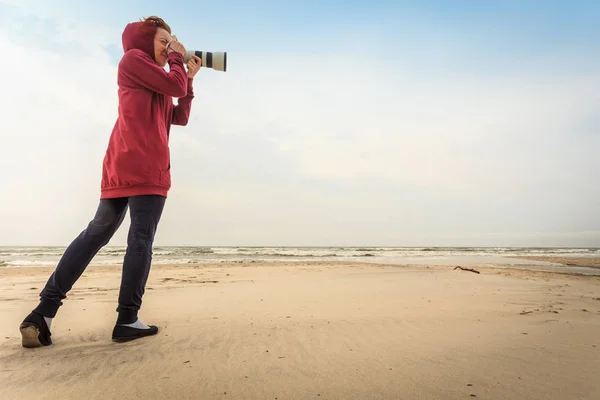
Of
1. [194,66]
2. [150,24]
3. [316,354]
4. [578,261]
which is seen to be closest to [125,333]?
[316,354]

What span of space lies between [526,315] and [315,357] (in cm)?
209

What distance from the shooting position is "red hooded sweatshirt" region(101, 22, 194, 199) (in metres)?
2.25

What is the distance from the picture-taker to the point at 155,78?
2.28 m

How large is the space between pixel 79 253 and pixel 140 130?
0.86 meters

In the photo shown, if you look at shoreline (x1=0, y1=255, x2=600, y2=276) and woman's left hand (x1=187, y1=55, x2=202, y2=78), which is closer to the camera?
woman's left hand (x1=187, y1=55, x2=202, y2=78)

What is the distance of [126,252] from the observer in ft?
7.28

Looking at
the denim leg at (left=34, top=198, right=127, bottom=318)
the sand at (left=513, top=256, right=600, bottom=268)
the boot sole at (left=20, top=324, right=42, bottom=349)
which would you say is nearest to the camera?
the boot sole at (left=20, top=324, right=42, bottom=349)

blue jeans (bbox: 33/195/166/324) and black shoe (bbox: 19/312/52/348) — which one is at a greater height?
blue jeans (bbox: 33/195/166/324)

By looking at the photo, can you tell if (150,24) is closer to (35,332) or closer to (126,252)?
(126,252)

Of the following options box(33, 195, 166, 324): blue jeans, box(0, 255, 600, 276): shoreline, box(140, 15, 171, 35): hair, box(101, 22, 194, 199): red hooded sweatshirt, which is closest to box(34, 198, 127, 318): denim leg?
box(33, 195, 166, 324): blue jeans

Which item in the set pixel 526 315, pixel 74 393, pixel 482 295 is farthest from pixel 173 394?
pixel 482 295

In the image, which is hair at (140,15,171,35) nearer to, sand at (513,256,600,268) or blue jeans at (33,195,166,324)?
blue jeans at (33,195,166,324)

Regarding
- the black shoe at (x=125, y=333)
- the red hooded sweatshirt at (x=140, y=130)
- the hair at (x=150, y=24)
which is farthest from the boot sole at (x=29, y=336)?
the hair at (x=150, y=24)

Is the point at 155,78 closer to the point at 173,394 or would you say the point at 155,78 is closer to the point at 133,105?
the point at 133,105
